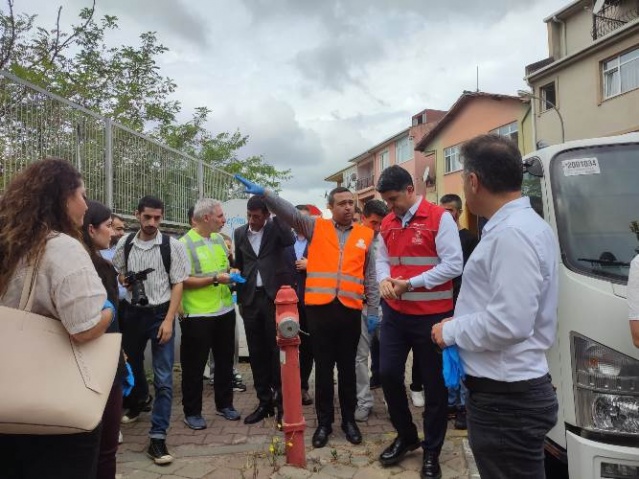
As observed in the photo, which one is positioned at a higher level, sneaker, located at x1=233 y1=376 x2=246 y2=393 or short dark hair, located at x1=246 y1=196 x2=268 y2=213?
short dark hair, located at x1=246 y1=196 x2=268 y2=213

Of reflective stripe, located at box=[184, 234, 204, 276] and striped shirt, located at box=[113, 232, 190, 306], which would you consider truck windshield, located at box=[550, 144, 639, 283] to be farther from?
reflective stripe, located at box=[184, 234, 204, 276]

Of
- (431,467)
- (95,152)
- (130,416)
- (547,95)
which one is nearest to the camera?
(431,467)

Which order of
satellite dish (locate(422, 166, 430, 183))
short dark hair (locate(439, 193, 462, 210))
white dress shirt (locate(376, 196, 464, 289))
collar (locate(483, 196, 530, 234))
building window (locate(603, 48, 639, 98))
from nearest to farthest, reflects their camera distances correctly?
collar (locate(483, 196, 530, 234)) → white dress shirt (locate(376, 196, 464, 289)) → short dark hair (locate(439, 193, 462, 210)) → building window (locate(603, 48, 639, 98)) → satellite dish (locate(422, 166, 430, 183))

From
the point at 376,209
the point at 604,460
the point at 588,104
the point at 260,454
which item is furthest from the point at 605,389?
the point at 588,104

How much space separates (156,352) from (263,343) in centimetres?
113

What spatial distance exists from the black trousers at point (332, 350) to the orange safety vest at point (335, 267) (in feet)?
0.26

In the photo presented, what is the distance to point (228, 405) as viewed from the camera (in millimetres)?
4867

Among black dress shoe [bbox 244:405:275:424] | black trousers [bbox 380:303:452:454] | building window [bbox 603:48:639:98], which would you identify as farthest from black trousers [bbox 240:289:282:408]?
building window [bbox 603:48:639:98]

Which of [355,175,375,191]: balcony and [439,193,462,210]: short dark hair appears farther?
[355,175,375,191]: balcony

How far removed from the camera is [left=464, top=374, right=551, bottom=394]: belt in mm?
1891

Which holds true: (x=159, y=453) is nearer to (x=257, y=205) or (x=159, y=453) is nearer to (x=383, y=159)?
(x=257, y=205)

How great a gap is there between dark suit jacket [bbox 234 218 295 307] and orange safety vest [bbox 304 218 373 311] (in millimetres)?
630

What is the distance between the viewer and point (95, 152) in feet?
18.8

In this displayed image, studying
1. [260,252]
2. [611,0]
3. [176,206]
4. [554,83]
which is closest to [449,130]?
[554,83]
